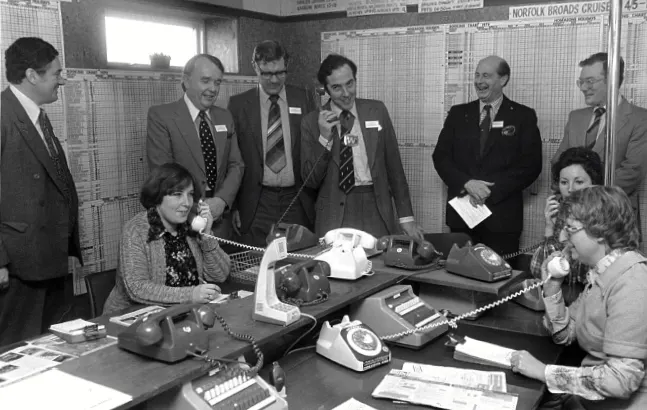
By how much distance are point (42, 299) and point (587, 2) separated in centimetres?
341

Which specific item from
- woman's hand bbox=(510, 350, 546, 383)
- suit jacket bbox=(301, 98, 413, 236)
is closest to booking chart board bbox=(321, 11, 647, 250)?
suit jacket bbox=(301, 98, 413, 236)

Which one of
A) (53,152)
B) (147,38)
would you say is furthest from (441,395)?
(147,38)

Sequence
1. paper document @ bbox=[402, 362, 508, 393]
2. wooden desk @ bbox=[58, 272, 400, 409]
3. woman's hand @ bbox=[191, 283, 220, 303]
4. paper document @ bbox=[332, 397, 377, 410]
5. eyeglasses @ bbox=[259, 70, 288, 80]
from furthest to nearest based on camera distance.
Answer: eyeglasses @ bbox=[259, 70, 288, 80], woman's hand @ bbox=[191, 283, 220, 303], paper document @ bbox=[402, 362, 508, 393], paper document @ bbox=[332, 397, 377, 410], wooden desk @ bbox=[58, 272, 400, 409]

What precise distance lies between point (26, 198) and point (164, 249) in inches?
29.8

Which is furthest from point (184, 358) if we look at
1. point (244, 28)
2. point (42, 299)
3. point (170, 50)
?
point (244, 28)

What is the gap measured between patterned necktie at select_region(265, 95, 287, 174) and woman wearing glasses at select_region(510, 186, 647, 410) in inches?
84.6

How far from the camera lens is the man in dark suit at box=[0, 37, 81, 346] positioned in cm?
291

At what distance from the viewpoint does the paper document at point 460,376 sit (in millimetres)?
1926

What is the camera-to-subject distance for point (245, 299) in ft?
6.93

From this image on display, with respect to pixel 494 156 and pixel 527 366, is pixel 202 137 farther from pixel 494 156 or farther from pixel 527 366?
pixel 527 366

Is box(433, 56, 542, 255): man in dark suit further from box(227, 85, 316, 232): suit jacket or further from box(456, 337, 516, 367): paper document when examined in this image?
box(456, 337, 516, 367): paper document

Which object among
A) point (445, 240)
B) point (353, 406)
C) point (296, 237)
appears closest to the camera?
point (353, 406)

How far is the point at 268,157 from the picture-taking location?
12.9 ft

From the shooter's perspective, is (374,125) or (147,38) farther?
(147,38)
